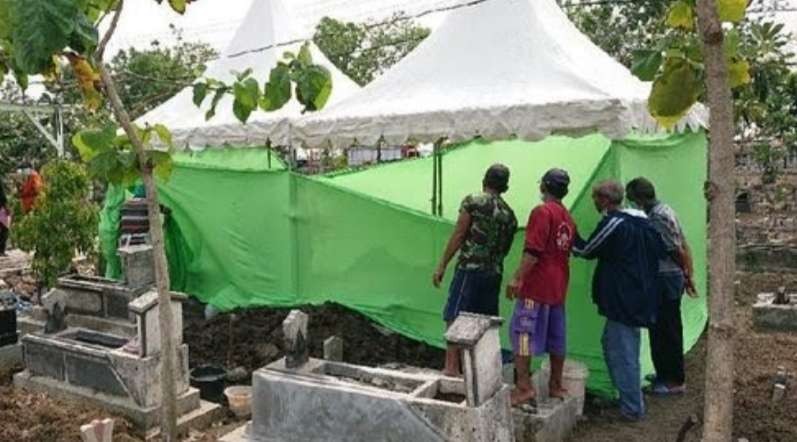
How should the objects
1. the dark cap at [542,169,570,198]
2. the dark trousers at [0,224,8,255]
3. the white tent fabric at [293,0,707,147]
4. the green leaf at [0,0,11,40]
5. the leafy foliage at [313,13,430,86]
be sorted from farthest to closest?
the leafy foliage at [313,13,430,86]
the dark trousers at [0,224,8,255]
the white tent fabric at [293,0,707,147]
the dark cap at [542,169,570,198]
the green leaf at [0,0,11,40]

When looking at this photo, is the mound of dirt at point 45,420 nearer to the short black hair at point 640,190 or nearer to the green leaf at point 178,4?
the green leaf at point 178,4

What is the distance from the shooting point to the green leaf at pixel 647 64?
2.69m

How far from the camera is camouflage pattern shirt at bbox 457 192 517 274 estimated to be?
5.06 m

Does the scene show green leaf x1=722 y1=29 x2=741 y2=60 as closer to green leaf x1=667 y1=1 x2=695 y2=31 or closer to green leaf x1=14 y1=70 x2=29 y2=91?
green leaf x1=667 y1=1 x2=695 y2=31

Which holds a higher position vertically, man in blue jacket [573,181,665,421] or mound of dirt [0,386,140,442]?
man in blue jacket [573,181,665,421]

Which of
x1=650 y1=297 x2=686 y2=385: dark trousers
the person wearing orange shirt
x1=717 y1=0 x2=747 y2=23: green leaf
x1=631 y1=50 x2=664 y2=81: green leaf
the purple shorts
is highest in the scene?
x1=717 y1=0 x2=747 y2=23: green leaf

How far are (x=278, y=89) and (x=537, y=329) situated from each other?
2211 mm

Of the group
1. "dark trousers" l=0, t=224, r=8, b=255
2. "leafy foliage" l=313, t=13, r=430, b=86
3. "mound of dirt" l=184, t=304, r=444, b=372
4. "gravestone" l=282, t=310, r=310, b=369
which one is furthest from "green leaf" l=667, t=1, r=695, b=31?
"leafy foliage" l=313, t=13, r=430, b=86

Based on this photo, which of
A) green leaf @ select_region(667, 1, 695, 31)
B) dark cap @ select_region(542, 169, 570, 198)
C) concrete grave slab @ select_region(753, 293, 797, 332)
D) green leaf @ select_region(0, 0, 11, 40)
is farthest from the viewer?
concrete grave slab @ select_region(753, 293, 797, 332)

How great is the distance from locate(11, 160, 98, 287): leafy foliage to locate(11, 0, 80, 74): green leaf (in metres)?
4.97

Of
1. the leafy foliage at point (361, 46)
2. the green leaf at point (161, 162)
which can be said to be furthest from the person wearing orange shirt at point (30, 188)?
the leafy foliage at point (361, 46)

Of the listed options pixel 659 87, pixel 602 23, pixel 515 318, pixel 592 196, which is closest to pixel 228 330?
pixel 515 318

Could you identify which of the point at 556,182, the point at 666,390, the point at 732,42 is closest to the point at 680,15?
the point at 732,42

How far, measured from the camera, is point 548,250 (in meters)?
4.85
